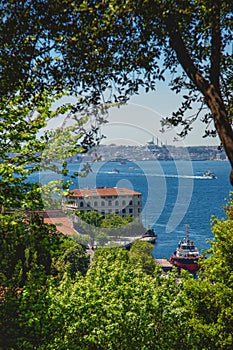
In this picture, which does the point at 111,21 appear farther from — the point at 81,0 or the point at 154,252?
the point at 154,252

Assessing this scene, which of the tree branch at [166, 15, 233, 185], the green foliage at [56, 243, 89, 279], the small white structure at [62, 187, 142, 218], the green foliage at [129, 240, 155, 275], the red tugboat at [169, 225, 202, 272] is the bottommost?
the red tugboat at [169, 225, 202, 272]

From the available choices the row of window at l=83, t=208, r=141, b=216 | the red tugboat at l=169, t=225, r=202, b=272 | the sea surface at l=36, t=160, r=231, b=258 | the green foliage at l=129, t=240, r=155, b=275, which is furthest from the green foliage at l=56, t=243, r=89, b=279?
the row of window at l=83, t=208, r=141, b=216

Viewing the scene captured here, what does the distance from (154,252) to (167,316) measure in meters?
68.8

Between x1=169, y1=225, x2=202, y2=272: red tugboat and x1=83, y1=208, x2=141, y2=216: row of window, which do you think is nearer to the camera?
x1=169, y1=225, x2=202, y2=272: red tugboat

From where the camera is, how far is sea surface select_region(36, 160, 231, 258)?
87.1 m

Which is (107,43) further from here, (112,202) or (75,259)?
(112,202)

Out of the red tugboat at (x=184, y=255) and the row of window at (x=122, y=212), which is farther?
the row of window at (x=122, y=212)

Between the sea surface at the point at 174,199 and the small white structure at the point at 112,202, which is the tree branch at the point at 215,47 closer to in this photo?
the sea surface at the point at 174,199

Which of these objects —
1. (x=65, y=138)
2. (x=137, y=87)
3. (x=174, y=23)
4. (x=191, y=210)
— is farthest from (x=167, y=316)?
(x=191, y=210)

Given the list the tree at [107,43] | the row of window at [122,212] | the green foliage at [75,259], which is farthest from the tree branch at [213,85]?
the row of window at [122,212]

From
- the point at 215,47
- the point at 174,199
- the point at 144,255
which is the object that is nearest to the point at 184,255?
the point at 144,255

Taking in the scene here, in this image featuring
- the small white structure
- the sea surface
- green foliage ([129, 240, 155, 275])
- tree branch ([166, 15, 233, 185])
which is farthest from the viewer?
the small white structure

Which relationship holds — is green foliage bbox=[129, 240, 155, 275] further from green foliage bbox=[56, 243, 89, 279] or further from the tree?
the tree

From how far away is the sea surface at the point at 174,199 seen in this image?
87.1 metres
